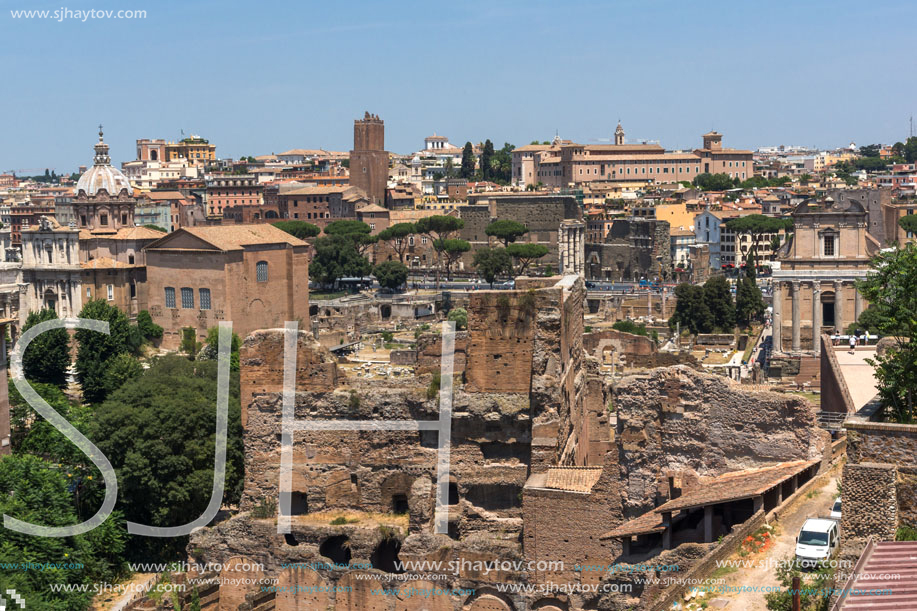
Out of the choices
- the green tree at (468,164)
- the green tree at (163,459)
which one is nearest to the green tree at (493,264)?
the green tree at (163,459)

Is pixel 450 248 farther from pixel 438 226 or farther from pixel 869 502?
pixel 869 502

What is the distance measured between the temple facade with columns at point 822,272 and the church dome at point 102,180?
4064cm

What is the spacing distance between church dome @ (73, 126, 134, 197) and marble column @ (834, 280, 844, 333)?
42.7m

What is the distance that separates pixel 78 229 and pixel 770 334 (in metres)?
38.3

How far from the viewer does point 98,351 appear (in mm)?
46312

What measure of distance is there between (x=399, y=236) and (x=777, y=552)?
89.9 m

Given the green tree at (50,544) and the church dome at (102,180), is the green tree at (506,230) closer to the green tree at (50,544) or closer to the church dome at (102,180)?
the church dome at (102,180)

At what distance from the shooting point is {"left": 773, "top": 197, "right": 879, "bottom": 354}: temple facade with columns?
51875mm

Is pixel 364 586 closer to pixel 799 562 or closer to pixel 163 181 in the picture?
pixel 799 562

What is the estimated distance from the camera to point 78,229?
67.1 m

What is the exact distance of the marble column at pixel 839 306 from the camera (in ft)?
169

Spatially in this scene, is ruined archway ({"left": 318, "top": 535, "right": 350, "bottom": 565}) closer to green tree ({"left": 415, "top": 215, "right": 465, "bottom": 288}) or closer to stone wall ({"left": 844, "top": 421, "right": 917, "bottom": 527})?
stone wall ({"left": 844, "top": 421, "right": 917, "bottom": 527})

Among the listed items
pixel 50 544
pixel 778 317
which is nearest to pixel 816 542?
pixel 50 544

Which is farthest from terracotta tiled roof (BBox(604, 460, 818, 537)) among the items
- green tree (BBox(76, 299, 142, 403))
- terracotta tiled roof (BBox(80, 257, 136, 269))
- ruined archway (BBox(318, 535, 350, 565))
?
terracotta tiled roof (BBox(80, 257, 136, 269))
